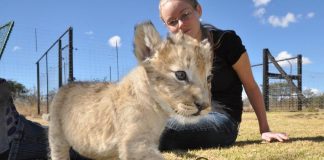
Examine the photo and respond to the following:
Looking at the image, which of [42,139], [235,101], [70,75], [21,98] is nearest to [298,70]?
[70,75]

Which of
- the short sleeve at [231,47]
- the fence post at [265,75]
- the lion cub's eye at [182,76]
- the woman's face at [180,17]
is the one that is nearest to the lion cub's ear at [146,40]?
the lion cub's eye at [182,76]

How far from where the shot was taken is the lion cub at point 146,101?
8.79 ft

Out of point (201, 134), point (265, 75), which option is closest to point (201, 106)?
point (201, 134)

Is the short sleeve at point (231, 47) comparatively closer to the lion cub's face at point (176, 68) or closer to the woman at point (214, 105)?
the woman at point (214, 105)

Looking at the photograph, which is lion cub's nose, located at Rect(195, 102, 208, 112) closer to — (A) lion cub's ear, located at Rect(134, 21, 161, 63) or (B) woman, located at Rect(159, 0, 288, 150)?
(A) lion cub's ear, located at Rect(134, 21, 161, 63)

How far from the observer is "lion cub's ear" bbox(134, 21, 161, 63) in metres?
A: 2.80

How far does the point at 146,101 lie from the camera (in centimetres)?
284

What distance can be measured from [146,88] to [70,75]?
363 inches

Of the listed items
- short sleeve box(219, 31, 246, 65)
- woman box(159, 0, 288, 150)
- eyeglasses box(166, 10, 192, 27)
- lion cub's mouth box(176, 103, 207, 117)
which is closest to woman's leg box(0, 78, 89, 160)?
woman box(159, 0, 288, 150)

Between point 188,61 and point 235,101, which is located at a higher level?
point 188,61

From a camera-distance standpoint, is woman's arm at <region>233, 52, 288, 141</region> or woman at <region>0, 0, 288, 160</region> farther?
woman's arm at <region>233, 52, 288, 141</region>

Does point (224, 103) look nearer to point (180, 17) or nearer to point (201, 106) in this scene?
point (180, 17)

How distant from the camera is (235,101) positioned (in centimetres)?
532

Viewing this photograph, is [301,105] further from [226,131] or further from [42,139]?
[42,139]
